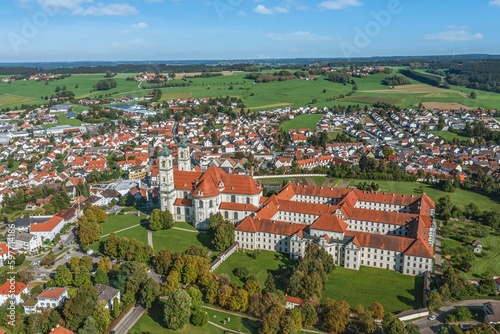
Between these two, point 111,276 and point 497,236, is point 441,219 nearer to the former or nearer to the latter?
point 497,236

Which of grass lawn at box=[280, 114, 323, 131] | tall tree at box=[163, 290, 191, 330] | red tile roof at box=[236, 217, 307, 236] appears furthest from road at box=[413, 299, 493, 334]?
grass lawn at box=[280, 114, 323, 131]

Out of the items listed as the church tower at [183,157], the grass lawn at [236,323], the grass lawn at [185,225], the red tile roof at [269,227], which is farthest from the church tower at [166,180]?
the grass lawn at [236,323]

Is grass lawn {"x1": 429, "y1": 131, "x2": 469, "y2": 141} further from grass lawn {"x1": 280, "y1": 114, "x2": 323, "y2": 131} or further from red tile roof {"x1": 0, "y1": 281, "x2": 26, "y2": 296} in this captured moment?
red tile roof {"x1": 0, "y1": 281, "x2": 26, "y2": 296}

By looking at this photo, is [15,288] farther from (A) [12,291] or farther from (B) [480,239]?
(B) [480,239]

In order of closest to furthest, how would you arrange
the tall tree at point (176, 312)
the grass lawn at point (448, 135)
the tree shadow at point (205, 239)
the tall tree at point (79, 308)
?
the tall tree at point (79, 308) → the tall tree at point (176, 312) → the tree shadow at point (205, 239) → the grass lawn at point (448, 135)

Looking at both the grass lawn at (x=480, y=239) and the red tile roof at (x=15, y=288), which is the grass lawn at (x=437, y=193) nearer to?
the grass lawn at (x=480, y=239)

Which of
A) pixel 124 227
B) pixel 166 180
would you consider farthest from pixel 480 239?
pixel 124 227
